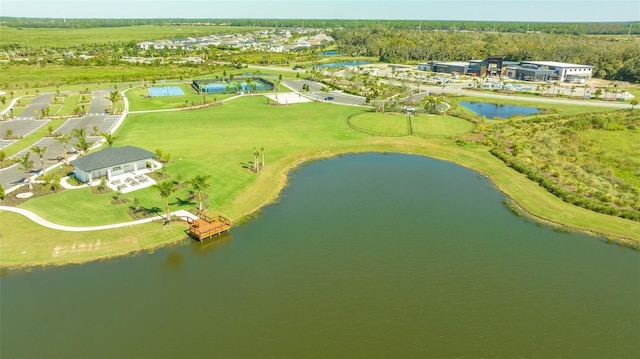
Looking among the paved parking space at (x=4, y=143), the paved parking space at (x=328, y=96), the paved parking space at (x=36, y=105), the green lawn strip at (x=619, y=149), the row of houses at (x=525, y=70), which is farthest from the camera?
the row of houses at (x=525, y=70)

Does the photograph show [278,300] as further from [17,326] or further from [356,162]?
[356,162]

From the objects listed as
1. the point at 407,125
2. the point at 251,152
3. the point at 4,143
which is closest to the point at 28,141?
the point at 4,143

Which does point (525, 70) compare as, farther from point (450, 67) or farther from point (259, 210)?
point (259, 210)

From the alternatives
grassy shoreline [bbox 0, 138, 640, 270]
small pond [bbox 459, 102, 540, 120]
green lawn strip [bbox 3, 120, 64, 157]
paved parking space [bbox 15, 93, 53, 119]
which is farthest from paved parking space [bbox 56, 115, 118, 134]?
small pond [bbox 459, 102, 540, 120]

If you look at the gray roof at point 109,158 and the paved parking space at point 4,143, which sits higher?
the gray roof at point 109,158

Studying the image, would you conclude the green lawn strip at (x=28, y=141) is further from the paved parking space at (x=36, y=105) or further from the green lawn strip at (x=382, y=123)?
the green lawn strip at (x=382, y=123)

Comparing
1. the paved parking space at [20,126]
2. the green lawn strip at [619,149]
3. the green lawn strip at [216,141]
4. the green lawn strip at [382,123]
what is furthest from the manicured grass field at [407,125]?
the paved parking space at [20,126]
